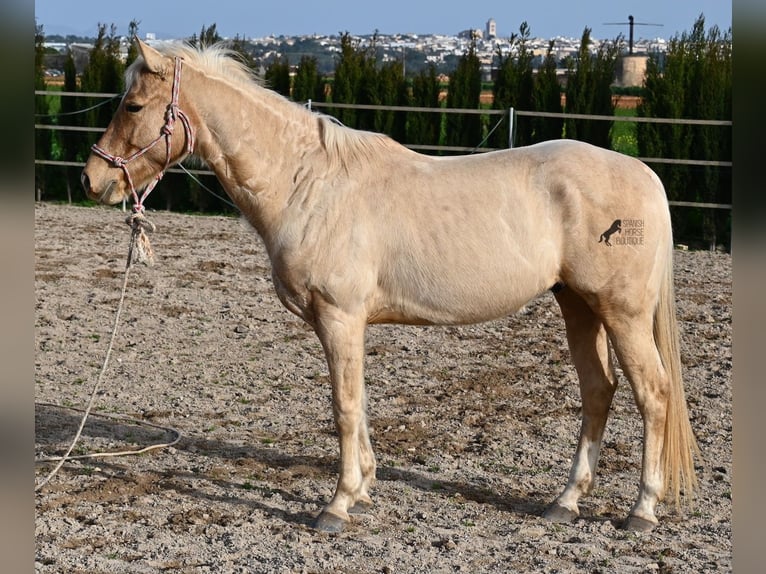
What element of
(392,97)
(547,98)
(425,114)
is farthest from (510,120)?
(392,97)

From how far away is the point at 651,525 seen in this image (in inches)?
152

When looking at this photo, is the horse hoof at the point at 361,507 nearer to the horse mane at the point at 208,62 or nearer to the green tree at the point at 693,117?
the horse mane at the point at 208,62

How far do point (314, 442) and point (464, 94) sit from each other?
9.61 m

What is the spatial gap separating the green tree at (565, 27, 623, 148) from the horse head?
9.69 m

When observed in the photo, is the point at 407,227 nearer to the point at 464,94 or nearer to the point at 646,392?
the point at 646,392

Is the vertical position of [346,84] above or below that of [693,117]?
above

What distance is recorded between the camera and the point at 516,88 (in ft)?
43.7

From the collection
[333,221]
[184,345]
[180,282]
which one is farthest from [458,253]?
[180,282]

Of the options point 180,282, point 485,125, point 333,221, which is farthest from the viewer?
point 485,125
